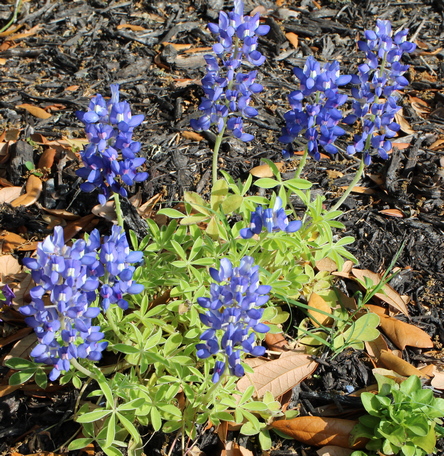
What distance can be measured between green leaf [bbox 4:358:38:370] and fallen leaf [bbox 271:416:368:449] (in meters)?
1.52

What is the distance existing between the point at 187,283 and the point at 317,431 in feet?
3.98

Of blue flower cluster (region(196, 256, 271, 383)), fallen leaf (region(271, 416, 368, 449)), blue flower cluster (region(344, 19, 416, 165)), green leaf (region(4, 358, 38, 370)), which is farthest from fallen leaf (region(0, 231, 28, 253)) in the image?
blue flower cluster (region(344, 19, 416, 165))

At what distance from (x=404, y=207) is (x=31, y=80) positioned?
3.87 metres

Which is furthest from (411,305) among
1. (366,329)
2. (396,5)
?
(396,5)

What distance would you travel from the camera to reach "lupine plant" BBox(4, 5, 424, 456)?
257 cm

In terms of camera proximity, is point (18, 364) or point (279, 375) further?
point (279, 375)

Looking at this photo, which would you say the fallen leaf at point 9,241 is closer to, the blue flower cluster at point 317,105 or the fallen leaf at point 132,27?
the blue flower cluster at point 317,105

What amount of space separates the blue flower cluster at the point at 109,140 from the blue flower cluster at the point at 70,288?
505 millimetres

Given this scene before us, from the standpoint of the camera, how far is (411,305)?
13.2ft

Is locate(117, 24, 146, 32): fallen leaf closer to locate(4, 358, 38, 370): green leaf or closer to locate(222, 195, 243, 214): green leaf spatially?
locate(222, 195, 243, 214): green leaf

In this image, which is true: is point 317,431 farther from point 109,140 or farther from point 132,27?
point 132,27

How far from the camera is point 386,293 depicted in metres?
3.98

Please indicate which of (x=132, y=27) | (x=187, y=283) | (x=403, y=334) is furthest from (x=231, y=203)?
(x=132, y=27)

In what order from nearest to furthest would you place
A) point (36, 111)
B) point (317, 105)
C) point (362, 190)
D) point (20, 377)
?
point (20, 377), point (317, 105), point (362, 190), point (36, 111)
